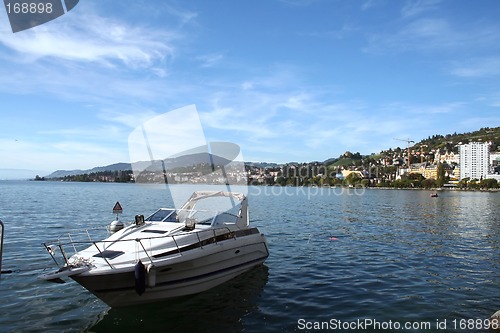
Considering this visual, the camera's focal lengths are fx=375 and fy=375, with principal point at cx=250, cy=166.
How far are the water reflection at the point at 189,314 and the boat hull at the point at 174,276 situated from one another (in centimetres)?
28

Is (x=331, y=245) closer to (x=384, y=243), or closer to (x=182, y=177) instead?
(x=384, y=243)

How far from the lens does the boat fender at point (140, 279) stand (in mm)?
9164

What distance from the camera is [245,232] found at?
14.2m

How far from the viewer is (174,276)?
10.3 meters

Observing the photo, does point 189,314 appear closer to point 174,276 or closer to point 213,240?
point 174,276

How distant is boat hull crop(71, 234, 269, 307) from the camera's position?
9.32 m

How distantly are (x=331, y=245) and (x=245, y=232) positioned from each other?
339 inches

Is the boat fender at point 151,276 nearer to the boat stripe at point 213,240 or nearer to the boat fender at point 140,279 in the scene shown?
the boat fender at point 140,279

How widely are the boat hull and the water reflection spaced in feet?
0.92

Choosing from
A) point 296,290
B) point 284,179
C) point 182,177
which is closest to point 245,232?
point 296,290

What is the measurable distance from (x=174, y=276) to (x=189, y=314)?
1.08 m
